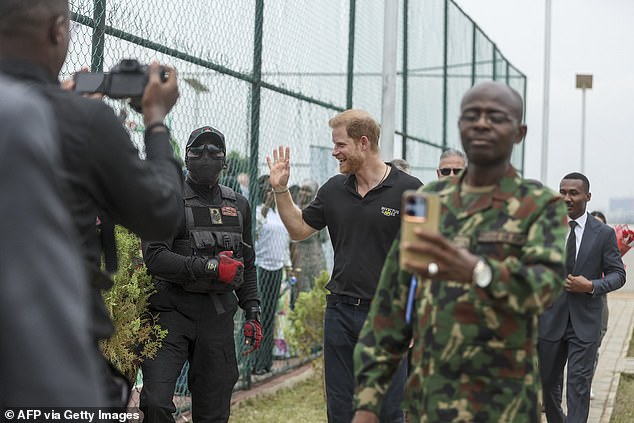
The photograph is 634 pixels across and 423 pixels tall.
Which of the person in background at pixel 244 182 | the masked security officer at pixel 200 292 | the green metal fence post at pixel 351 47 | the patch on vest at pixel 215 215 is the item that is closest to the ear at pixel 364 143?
the masked security officer at pixel 200 292

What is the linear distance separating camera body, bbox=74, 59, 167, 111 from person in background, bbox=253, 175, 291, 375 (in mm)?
6409

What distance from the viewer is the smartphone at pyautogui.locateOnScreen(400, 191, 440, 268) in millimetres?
2746

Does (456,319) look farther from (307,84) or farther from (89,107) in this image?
(307,84)

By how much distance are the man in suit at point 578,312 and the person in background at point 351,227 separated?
6.42 feet

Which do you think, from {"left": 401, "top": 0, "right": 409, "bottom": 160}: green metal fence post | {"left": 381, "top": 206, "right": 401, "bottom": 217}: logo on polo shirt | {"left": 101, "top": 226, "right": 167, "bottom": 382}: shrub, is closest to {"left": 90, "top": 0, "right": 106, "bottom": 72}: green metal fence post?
{"left": 101, "top": 226, "right": 167, "bottom": 382}: shrub

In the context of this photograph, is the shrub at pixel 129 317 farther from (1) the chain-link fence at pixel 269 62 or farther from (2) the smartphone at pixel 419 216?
(2) the smartphone at pixel 419 216

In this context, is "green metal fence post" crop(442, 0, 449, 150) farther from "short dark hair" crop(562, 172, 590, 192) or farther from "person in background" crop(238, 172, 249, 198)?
"short dark hair" crop(562, 172, 590, 192)

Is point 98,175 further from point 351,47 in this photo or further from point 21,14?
point 351,47

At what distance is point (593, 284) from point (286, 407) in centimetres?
313

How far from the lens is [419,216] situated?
9.10 feet

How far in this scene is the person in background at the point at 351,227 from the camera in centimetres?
565

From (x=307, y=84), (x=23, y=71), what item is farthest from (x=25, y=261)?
(x=307, y=84)

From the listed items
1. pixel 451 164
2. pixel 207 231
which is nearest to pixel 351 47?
pixel 451 164

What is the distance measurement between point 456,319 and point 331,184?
283 centimetres
